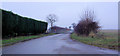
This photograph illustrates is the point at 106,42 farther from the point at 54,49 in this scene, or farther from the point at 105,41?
the point at 54,49

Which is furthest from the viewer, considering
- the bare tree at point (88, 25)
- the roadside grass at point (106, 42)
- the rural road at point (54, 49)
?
the bare tree at point (88, 25)

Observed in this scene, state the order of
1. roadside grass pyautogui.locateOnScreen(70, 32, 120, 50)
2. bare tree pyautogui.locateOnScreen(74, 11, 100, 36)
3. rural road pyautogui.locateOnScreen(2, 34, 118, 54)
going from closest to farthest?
rural road pyautogui.locateOnScreen(2, 34, 118, 54)
roadside grass pyautogui.locateOnScreen(70, 32, 120, 50)
bare tree pyautogui.locateOnScreen(74, 11, 100, 36)

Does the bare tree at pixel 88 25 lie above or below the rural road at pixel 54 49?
above

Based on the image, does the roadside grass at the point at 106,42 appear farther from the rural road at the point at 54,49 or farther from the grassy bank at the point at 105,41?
the rural road at the point at 54,49

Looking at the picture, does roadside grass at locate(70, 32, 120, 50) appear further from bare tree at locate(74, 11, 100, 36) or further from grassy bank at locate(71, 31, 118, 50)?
bare tree at locate(74, 11, 100, 36)

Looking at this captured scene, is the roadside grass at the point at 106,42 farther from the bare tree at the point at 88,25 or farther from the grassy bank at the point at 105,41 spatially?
the bare tree at the point at 88,25

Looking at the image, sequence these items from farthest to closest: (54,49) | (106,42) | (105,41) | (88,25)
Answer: (88,25) → (105,41) → (106,42) → (54,49)

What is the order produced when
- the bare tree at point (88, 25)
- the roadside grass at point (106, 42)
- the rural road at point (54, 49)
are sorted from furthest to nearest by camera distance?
the bare tree at point (88, 25)
the roadside grass at point (106, 42)
the rural road at point (54, 49)

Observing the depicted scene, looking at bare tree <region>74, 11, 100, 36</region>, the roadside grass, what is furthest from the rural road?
bare tree <region>74, 11, 100, 36</region>

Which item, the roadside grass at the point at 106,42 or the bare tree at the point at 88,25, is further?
the bare tree at the point at 88,25

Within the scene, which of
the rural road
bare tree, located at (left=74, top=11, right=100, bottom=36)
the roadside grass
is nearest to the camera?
the rural road

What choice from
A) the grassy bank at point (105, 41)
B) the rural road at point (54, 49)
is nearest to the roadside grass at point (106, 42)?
the grassy bank at point (105, 41)

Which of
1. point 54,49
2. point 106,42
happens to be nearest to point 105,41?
point 106,42

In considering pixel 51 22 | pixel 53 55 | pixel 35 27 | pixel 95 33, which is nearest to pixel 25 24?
pixel 35 27
